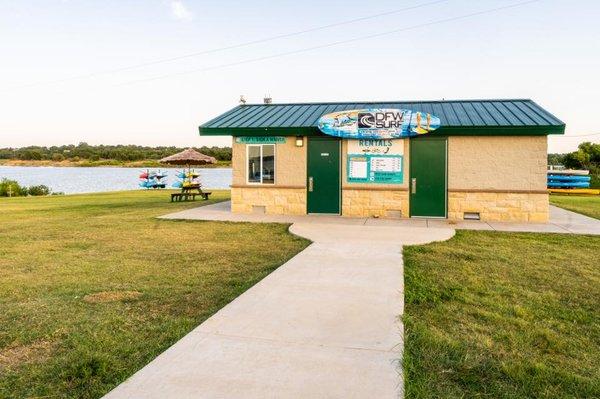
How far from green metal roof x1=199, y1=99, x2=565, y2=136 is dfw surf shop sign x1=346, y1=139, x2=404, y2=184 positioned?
123 cm

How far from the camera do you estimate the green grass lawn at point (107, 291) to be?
3.82 metres

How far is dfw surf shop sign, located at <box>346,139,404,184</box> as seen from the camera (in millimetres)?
14008

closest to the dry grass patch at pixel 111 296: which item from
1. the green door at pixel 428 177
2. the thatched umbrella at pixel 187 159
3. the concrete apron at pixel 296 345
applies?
the concrete apron at pixel 296 345

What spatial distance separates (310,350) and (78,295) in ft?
11.5

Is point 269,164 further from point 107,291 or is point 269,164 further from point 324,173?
point 107,291

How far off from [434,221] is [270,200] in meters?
5.13

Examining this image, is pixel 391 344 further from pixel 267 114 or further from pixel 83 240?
pixel 267 114

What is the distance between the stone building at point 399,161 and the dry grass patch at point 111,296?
904 cm

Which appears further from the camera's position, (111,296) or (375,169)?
(375,169)

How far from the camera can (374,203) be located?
14172 mm

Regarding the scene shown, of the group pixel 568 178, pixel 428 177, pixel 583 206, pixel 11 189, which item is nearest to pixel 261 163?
pixel 428 177

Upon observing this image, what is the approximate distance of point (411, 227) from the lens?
11828mm

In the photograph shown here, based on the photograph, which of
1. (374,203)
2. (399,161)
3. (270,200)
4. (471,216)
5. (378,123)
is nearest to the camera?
(471,216)

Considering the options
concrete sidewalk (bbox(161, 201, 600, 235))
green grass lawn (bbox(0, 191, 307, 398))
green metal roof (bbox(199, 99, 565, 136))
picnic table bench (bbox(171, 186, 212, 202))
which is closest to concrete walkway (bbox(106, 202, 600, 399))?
green grass lawn (bbox(0, 191, 307, 398))
